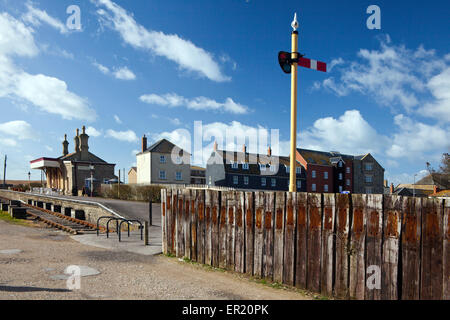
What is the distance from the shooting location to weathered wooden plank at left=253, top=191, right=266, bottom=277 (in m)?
6.79

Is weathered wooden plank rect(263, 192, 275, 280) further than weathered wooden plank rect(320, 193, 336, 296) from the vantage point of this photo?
Yes

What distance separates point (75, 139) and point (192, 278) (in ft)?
156

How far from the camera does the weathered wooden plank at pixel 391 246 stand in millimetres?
4992

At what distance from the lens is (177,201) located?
9.12m

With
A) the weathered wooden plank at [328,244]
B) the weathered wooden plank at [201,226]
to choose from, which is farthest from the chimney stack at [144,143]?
the weathered wooden plank at [328,244]

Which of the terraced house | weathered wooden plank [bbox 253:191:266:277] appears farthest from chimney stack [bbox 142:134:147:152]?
weathered wooden plank [bbox 253:191:266:277]

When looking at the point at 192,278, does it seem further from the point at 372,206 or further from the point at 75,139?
the point at 75,139

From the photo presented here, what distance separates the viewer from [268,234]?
666 cm

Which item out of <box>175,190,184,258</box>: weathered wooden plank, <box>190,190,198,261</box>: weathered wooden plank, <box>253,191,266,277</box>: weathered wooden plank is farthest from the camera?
<box>175,190,184,258</box>: weathered wooden plank

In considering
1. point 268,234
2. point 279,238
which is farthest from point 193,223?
point 279,238

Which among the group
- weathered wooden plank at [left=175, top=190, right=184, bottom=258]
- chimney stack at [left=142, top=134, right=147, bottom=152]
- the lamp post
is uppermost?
chimney stack at [left=142, top=134, right=147, bottom=152]

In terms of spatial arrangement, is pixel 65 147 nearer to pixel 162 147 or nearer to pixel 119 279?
pixel 162 147

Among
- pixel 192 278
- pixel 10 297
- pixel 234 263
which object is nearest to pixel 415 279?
pixel 234 263

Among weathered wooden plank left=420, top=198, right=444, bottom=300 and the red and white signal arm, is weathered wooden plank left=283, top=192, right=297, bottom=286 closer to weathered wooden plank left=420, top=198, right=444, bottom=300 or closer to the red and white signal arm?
weathered wooden plank left=420, top=198, right=444, bottom=300
